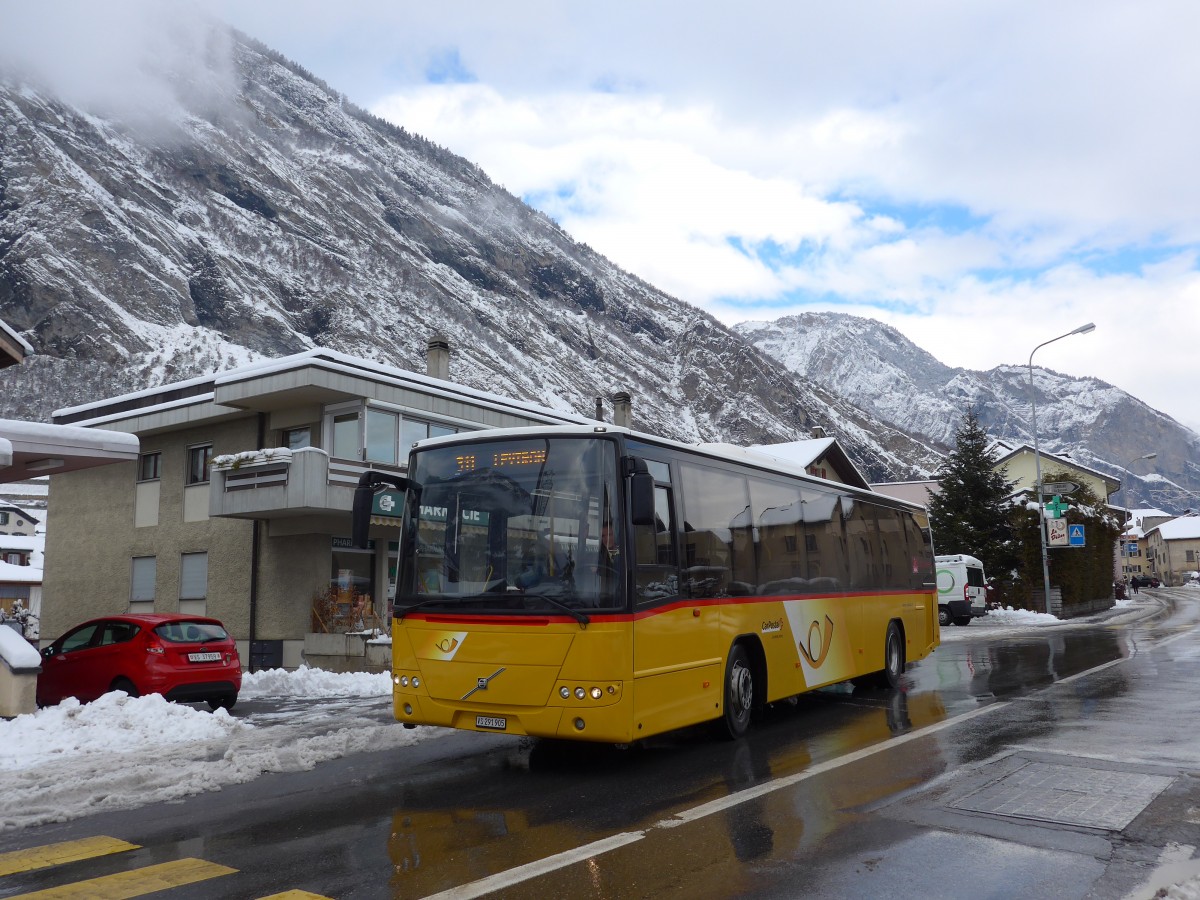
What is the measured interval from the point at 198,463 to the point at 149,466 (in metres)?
1.99

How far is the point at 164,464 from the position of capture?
25.9m

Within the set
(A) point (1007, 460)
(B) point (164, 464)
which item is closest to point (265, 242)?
(A) point (1007, 460)

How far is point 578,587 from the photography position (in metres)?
8.09

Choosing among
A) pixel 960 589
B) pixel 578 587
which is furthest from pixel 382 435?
pixel 960 589

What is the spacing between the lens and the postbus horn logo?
11.5m

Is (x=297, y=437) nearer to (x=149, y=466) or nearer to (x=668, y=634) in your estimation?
(x=149, y=466)

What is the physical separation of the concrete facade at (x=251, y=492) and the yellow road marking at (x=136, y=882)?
15.5 meters

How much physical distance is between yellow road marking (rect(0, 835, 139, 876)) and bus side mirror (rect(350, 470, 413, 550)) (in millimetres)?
3047

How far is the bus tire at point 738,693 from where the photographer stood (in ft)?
32.1

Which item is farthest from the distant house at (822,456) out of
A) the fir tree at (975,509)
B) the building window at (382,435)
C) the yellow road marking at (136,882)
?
the yellow road marking at (136,882)

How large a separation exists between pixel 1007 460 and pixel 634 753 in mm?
78571

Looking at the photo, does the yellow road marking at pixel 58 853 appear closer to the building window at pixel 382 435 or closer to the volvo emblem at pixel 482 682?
the volvo emblem at pixel 482 682

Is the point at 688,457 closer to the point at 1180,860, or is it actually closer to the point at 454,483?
the point at 454,483

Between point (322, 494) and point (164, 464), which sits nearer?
point (322, 494)
